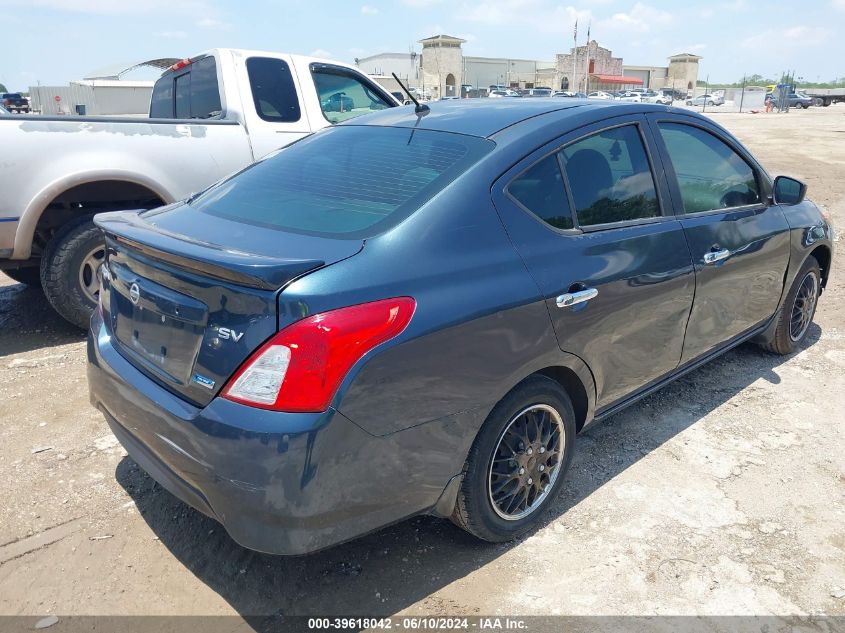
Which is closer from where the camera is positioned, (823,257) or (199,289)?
(199,289)

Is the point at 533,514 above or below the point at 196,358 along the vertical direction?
below

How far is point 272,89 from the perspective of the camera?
5699 millimetres

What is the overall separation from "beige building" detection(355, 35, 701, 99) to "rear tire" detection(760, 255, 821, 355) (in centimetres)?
7596

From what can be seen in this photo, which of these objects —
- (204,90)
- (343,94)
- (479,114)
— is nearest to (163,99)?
(204,90)

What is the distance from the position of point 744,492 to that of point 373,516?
1949mm

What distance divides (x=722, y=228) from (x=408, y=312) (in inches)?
88.4

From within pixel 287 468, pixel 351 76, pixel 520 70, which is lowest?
pixel 287 468

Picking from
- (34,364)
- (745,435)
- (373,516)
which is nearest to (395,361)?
(373,516)

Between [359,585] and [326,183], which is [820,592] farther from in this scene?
[326,183]

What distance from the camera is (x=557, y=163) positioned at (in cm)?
279

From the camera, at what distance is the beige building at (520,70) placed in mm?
83188

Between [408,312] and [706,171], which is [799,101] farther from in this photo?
[408,312]

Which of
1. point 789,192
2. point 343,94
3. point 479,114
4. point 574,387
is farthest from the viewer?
point 343,94

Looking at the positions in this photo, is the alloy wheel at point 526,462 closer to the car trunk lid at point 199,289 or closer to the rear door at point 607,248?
the rear door at point 607,248
